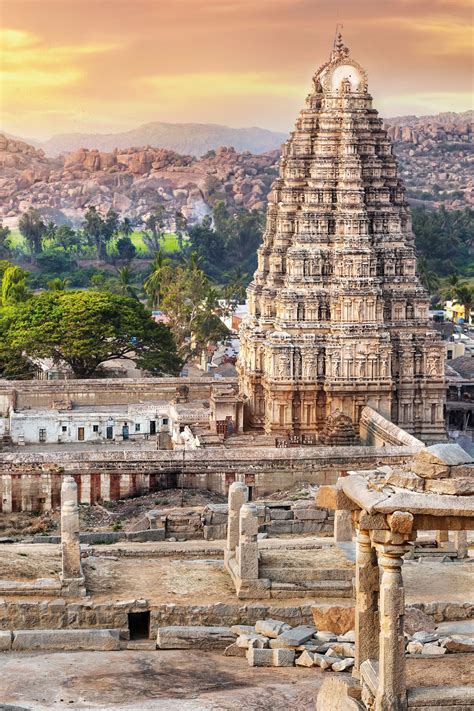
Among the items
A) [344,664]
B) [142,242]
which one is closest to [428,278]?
[344,664]

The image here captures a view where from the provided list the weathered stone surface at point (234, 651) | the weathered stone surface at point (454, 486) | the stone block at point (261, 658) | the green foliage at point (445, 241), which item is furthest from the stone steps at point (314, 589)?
the green foliage at point (445, 241)

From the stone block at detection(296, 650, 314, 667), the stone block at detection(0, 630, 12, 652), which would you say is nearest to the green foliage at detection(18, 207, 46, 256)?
the stone block at detection(0, 630, 12, 652)

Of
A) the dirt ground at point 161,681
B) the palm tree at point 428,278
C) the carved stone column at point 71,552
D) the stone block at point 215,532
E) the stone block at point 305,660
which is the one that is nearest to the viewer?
the dirt ground at point 161,681

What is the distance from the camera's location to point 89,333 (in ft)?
173

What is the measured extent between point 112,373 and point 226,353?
1065 centimetres

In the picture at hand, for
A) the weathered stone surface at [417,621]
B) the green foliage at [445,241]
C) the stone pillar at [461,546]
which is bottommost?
the weathered stone surface at [417,621]

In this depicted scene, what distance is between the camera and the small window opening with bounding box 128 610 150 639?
78.0 ft

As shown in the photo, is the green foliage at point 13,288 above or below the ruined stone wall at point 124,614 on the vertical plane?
above

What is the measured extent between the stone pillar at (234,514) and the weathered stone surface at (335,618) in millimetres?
3201

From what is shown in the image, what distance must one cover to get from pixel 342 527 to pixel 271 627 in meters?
4.68

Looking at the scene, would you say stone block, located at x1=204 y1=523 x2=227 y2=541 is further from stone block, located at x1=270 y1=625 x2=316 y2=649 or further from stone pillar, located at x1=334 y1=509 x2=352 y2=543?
stone block, located at x1=270 y1=625 x2=316 y2=649

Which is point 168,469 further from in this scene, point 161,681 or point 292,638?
point 161,681

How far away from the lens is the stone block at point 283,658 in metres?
21.9

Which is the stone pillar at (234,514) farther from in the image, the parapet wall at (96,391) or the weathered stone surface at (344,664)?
the parapet wall at (96,391)
